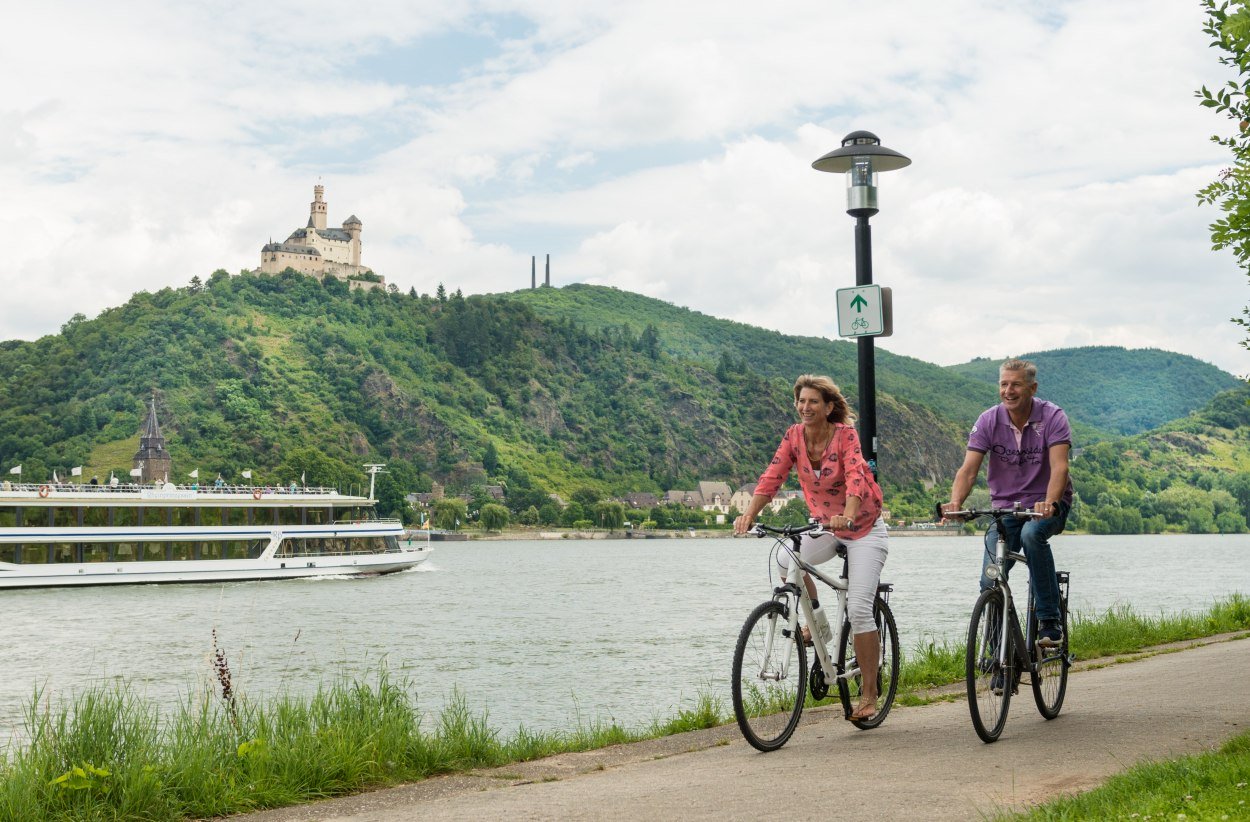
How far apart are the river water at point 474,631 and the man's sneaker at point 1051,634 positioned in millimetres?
3867

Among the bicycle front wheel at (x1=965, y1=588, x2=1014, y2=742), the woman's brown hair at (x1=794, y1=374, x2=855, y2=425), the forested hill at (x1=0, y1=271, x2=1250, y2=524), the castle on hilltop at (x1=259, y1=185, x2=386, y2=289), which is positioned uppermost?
the castle on hilltop at (x1=259, y1=185, x2=386, y2=289)

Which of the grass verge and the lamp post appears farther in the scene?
the lamp post

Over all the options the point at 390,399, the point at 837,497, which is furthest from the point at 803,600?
the point at 390,399

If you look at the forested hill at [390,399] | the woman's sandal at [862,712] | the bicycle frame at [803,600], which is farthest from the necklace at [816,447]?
the forested hill at [390,399]

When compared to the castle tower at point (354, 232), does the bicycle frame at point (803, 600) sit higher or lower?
lower

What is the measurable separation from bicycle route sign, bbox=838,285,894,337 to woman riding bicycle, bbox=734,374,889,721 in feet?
8.17

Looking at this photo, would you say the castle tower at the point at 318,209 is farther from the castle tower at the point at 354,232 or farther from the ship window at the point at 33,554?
the ship window at the point at 33,554

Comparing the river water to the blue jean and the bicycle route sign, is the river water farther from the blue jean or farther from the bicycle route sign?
the blue jean

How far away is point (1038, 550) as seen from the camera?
6.68 meters

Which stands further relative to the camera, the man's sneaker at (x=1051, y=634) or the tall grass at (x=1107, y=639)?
the tall grass at (x=1107, y=639)

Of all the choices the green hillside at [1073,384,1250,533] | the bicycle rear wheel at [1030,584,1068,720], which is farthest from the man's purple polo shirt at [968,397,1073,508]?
the green hillside at [1073,384,1250,533]

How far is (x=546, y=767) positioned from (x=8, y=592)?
A: 1797 inches

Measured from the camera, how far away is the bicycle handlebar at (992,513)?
21.2 feet

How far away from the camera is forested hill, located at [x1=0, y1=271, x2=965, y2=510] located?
123m
